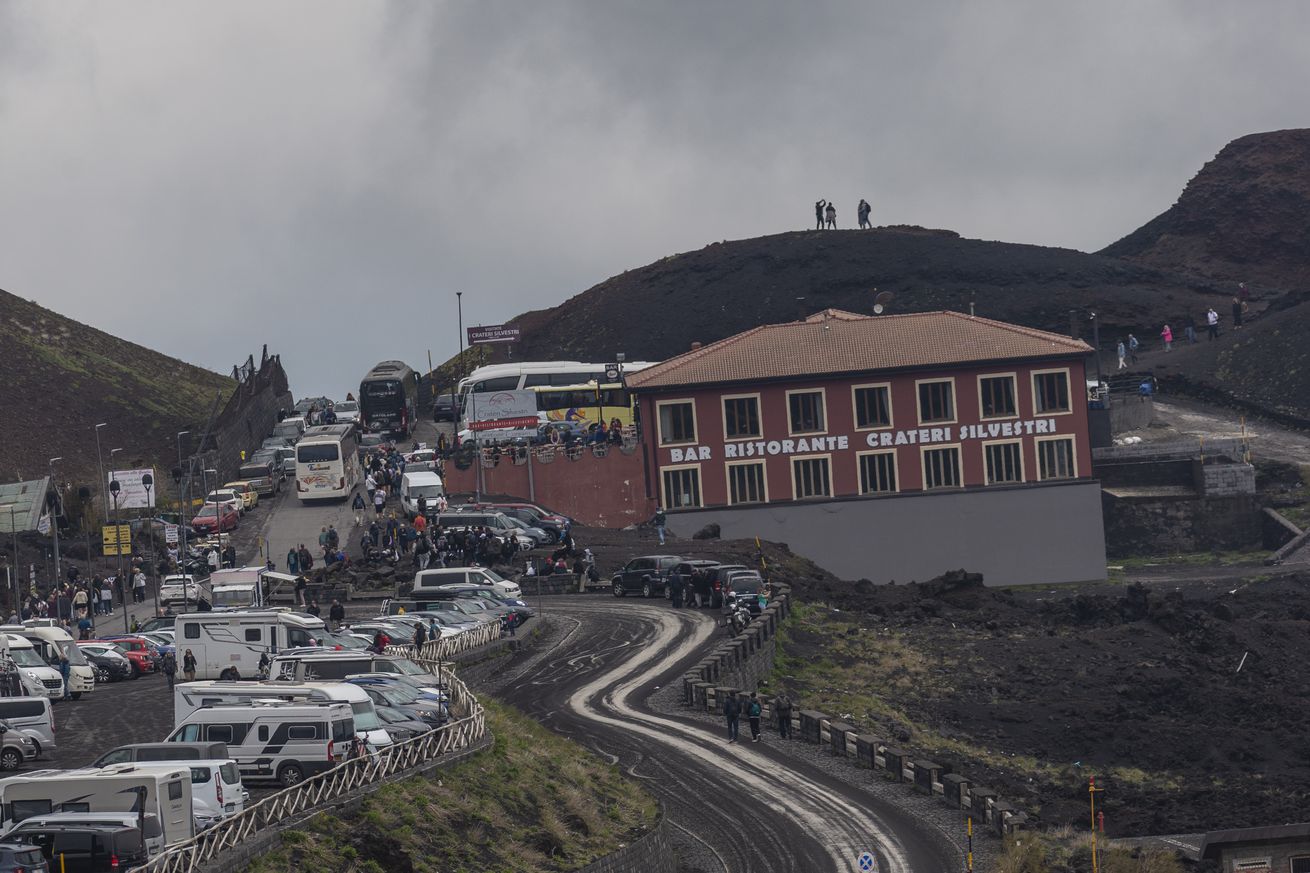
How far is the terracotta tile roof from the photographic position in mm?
88375

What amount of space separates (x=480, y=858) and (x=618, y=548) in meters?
45.8

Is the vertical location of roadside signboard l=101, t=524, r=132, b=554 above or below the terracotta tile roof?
below

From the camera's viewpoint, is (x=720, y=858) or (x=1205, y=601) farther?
(x=1205, y=601)

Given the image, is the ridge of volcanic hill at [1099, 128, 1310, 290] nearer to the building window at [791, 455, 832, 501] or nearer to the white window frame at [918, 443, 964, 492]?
the white window frame at [918, 443, 964, 492]

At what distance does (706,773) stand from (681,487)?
146 feet

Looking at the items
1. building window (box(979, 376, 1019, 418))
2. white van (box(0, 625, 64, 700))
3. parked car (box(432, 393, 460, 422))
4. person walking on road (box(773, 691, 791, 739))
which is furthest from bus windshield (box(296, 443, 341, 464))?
person walking on road (box(773, 691, 791, 739))

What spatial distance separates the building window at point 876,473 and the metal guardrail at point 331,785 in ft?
152

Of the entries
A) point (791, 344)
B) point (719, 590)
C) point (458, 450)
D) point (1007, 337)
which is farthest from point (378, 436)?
point (719, 590)

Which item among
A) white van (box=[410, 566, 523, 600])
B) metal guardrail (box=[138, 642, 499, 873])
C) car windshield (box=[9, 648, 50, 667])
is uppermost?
white van (box=[410, 566, 523, 600])

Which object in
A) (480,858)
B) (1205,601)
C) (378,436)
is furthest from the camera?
(378,436)

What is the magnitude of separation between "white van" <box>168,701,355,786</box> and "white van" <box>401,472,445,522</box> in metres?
47.1

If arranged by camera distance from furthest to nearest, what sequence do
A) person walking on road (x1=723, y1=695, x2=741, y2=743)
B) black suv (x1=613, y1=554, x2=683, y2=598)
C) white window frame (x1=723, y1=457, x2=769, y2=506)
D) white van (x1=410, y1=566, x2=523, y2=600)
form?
white window frame (x1=723, y1=457, x2=769, y2=506)
black suv (x1=613, y1=554, x2=683, y2=598)
white van (x1=410, y1=566, x2=523, y2=600)
person walking on road (x1=723, y1=695, x2=741, y2=743)

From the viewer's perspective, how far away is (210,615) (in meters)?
48.9

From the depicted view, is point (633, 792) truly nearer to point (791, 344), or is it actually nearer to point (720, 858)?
point (720, 858)
